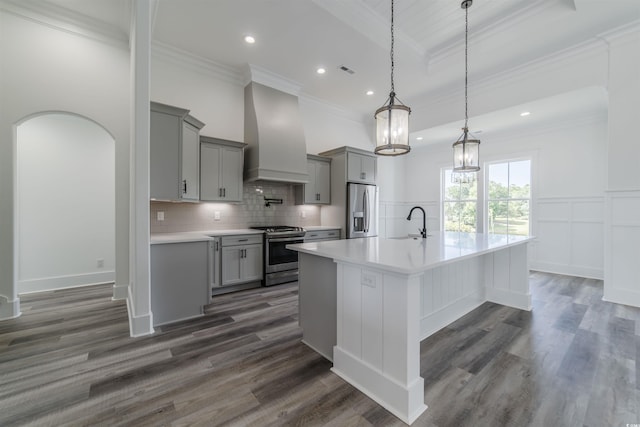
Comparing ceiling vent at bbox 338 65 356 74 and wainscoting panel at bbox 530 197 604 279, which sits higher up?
ceiling vent at bbox 338 65 356 74

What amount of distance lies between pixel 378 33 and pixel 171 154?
124 inches

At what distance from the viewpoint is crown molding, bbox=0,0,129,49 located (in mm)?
2953

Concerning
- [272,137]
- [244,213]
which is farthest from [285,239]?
[272,137]

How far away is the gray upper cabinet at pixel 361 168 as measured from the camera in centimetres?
511

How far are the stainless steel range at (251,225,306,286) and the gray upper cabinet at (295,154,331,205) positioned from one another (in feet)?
2.57

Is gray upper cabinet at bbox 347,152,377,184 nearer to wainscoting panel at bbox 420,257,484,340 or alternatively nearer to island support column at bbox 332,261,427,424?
wainscoting panel at bbox 420,257,484,340

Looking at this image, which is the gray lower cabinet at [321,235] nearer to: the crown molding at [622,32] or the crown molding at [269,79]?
the crown molding at [269,79]

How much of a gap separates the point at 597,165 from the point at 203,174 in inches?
Result: 267

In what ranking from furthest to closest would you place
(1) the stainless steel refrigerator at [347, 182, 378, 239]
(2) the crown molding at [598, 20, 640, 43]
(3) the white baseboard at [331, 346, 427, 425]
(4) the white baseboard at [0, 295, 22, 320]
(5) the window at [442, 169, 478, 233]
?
(5) the window at [442, 169, 478, 233]
(1) the stainless steel refrigerator at [347, 182, 378, 239]
(2) the crown molding at [598, 20, 640, 43]
(4) the white baseboard at [0, 295, 22, 320]
(3) the white baseboard at [331, 346, 427, 425]

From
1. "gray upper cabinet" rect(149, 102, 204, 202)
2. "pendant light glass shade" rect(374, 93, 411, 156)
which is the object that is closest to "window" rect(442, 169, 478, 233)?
"pendant light glass shade" rect(374, 93, 411, 156)

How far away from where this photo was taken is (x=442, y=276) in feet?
8.68

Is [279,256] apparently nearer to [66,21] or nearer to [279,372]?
[279,372]

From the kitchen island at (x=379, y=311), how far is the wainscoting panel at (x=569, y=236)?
11.7ft

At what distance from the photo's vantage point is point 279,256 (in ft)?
13.8
